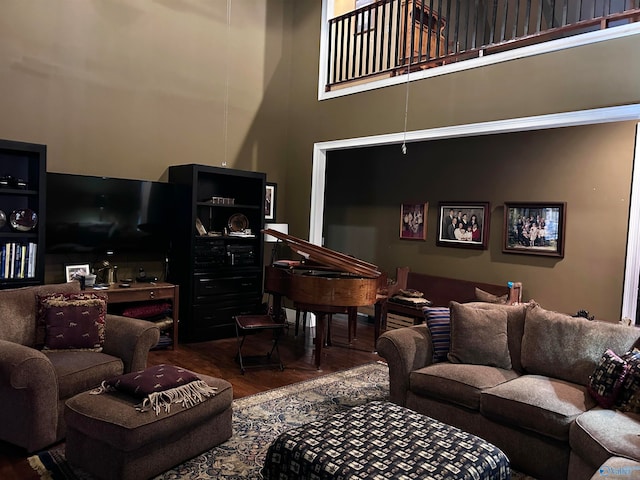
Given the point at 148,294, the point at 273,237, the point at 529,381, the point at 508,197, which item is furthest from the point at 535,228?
the point at 148,294

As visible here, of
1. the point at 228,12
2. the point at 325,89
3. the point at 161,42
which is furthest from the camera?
the point at 325,89

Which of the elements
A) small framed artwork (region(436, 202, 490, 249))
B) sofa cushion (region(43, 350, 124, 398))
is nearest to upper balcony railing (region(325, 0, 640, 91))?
small framed artwork (region(436, 202, 490, 249))

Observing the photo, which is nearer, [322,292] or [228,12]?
[322,292]

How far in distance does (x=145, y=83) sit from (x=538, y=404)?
16.7 feet

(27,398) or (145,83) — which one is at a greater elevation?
(145,83)

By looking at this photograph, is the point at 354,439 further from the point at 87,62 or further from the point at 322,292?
the point at 87,62

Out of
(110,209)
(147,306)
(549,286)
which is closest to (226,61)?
(110,209)

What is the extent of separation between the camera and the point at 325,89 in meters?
6.41

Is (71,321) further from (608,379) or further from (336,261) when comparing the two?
(608,379)

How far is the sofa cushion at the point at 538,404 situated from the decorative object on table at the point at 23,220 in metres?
4.12

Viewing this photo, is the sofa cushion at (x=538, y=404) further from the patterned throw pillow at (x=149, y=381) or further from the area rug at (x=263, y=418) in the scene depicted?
the patterned throw pillow at (x=149, y=381)

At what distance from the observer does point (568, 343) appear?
10.3ft

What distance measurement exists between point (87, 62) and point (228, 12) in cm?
200

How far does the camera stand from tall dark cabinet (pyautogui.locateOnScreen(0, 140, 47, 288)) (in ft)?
13.4
